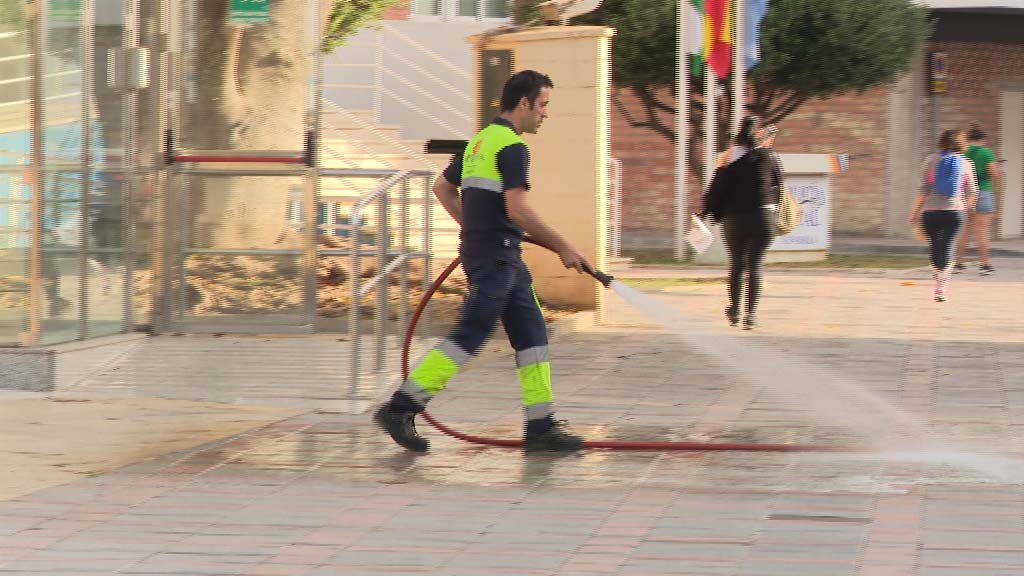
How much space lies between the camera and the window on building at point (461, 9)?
31.7 meters

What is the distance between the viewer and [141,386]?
10672 millimetres

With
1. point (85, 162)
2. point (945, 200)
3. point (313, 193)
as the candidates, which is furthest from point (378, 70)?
point (85, 162)

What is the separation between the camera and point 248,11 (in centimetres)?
1298

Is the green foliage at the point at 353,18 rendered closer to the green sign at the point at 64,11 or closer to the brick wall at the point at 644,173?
the brick wall at the point at 644,173

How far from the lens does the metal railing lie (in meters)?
10.1

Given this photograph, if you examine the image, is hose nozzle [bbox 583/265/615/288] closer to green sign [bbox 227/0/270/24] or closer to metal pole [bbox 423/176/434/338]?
metal pole [bbox 423/176/434/338]

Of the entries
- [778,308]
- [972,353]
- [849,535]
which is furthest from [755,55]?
[849,535]

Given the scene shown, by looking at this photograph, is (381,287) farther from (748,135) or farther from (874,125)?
(874,125)

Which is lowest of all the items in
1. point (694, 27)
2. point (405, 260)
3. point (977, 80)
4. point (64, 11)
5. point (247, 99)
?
point (405, 260)

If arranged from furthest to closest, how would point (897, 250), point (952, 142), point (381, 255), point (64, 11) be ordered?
point (897, 250) < point (952, 142) < point (64, 11) < point (381, 255)

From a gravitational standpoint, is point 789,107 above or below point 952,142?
above

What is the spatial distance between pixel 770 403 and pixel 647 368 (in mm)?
1752

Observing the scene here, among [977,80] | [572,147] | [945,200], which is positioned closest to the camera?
[572,147]

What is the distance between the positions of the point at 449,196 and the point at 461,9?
2364 centimetres
